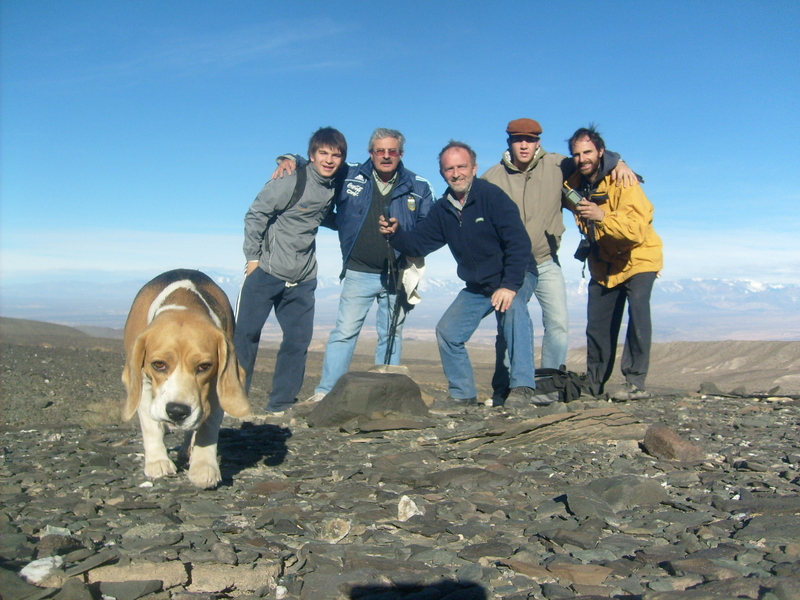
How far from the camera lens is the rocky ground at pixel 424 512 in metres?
2.66

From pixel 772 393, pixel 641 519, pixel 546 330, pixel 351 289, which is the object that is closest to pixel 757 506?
pixel 641 519

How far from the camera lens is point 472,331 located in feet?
23.2

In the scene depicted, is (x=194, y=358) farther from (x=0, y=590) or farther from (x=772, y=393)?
(x=772, y=393)

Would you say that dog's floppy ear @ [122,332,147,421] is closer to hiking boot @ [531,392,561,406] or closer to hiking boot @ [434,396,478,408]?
hiking boot @ [434,396,478,408]

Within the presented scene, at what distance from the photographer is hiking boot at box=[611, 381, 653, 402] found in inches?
293

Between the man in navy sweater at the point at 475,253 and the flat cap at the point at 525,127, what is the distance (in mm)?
574

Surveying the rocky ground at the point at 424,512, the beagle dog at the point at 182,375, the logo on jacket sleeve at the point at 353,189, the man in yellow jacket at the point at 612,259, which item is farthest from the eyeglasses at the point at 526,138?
the beagle dog at the point at 182,375

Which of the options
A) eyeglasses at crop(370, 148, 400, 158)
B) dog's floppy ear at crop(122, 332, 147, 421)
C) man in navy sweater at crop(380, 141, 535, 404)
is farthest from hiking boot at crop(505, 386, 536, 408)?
dog's floppy ear at crop(122, 332, 147, 421)

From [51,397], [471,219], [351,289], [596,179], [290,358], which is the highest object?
[596,179]

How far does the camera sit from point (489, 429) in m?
5.57

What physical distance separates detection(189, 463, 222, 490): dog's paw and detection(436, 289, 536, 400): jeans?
10.8ft

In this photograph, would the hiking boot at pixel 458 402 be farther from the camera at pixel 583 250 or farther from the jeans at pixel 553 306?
the camera at pixel 583 250

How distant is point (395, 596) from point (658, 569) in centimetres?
109

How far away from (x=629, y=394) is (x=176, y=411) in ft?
17.5
